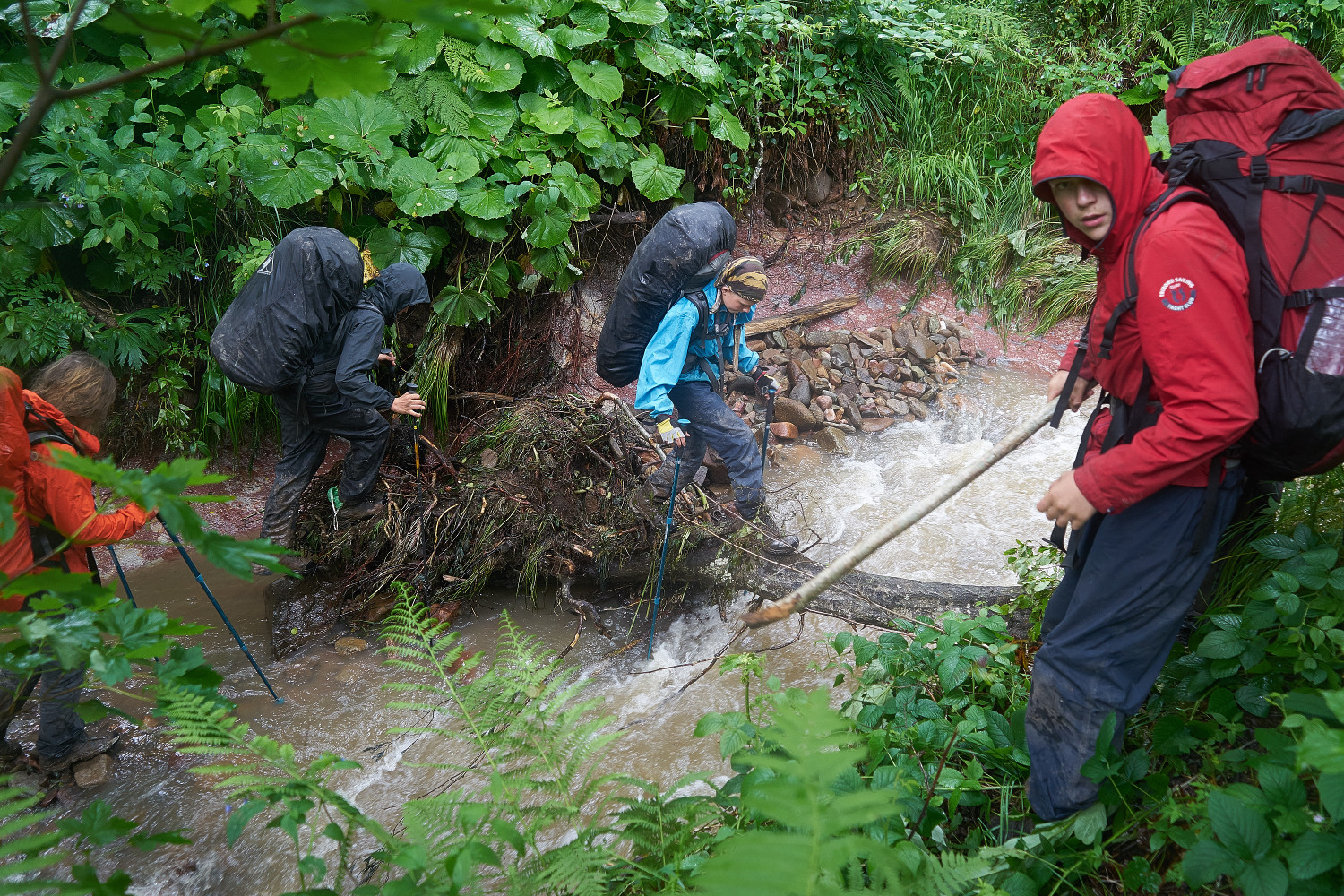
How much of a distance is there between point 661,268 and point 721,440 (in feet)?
4.03

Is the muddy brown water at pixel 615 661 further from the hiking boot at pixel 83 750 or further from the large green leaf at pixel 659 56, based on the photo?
the large green leaf at pixel 659 56

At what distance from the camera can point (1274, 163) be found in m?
1.95

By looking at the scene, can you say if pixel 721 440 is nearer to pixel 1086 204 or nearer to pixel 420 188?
pixel 420 188

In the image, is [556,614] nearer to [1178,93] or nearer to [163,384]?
[163,384]

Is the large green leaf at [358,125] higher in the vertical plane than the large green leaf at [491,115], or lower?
lower

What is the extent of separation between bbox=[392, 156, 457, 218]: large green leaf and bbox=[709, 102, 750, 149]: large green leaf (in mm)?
2397

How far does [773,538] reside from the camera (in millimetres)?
4926

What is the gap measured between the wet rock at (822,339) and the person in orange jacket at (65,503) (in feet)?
17.9

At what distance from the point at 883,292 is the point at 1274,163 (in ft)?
19.9

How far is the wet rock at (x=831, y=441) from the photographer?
6508 millimetres

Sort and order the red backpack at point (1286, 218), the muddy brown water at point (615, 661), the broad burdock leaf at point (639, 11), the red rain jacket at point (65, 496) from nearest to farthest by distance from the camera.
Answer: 1. the red backpack at point (1286, 218)
2. the red rain jacket at point (65, 496)
3. the muddy brown water at point (615, 661)
4. the broad burdock leaf at point (639, 11)

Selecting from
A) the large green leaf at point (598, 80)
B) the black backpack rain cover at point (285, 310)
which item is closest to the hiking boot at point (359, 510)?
the black backpack rain cover at point (285, 310)

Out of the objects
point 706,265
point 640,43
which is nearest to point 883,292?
point 640,43

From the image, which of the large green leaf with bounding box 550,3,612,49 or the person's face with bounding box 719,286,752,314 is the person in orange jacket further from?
the large green leaf with bounding box 550,3,612,49
